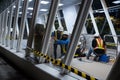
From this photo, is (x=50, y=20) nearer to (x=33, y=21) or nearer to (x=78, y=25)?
(x=33, y=21)

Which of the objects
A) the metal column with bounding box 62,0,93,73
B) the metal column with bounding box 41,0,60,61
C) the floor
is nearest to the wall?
the floor

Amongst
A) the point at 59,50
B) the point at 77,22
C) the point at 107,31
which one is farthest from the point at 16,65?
the point at 107,31

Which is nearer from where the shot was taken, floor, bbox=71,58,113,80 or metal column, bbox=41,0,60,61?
metal column, bbox=41,0,60,61

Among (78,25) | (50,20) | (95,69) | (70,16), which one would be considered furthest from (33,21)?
(70,16)

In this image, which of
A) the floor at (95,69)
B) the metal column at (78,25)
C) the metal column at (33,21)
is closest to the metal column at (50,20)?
the metal column at (33,21)

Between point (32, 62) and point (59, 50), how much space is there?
219cm

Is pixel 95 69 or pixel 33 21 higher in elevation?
pixel 33 21

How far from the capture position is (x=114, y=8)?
455 inches

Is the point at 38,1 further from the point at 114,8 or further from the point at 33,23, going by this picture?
the point at 114,8

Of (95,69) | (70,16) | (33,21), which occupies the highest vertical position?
(70,16)

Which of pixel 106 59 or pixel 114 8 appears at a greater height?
pixel 114 8

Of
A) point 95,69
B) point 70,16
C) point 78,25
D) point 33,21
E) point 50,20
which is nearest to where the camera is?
point 78,25

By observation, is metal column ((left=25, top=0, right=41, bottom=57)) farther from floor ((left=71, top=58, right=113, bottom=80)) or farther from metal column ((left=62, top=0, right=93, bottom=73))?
metal column ((left=62, top=0, right=93, bottom=73))

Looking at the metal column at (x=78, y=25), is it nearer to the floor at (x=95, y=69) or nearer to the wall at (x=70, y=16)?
the floor at (x=95, y=69)
